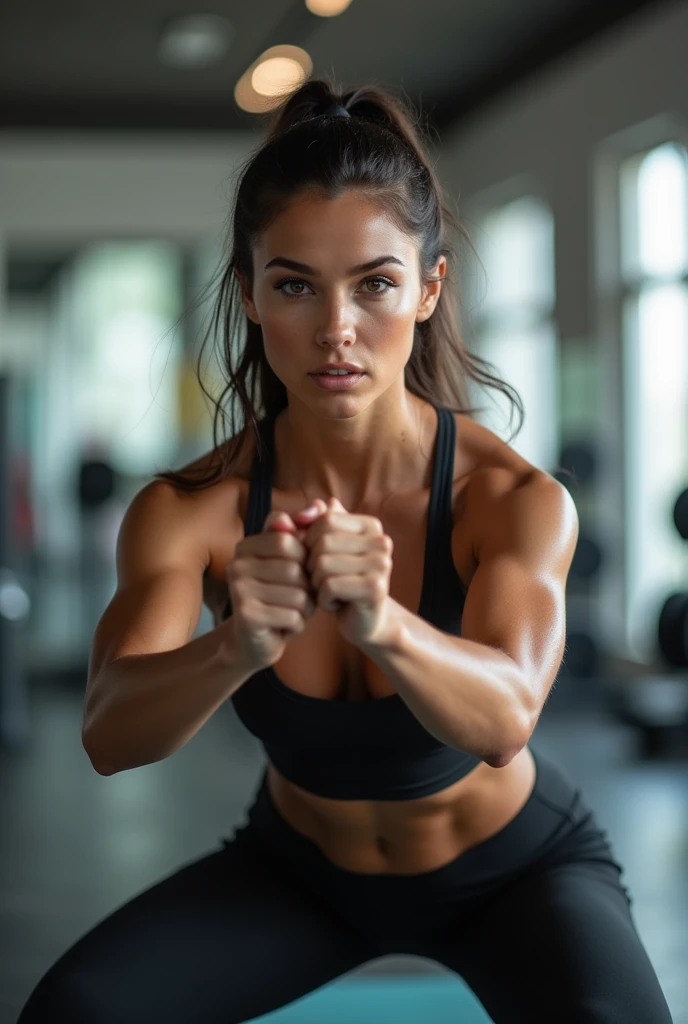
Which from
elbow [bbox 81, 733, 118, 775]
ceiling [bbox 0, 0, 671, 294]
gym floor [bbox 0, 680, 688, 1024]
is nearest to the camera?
elbow [bbox 81, 733, 118, 775]

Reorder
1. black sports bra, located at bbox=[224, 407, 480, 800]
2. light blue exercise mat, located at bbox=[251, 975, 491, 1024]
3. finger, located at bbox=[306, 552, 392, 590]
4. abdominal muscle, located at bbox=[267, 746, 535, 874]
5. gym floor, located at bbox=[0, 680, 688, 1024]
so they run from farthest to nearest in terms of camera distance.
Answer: gym floor, located at bbox=[0, 680, 688, 1024]
light blue exercise mat, located at bbox=[251, 975, 491, 1024]
abdominal muscle, located at bbox=[267, 746, 535, 874]
black sports bra, located at bbox=[224, 407, 480, 800]
finger, located at bbox=[306, 552, 392, 590]

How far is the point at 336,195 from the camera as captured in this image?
1394 millimetres

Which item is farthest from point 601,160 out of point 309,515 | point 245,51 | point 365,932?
point 309,515

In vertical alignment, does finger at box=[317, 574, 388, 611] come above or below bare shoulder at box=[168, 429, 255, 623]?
below

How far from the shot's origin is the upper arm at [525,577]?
1.33 m

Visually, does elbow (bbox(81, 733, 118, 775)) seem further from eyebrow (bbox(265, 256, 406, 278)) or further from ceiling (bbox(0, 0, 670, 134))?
ceiling (bbox(0, 0, 670, 134))

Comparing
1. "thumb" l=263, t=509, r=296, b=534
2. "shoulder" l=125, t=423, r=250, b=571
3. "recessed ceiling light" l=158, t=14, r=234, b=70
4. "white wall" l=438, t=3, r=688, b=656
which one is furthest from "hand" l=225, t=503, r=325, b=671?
"recessed ceiling light" l=158, t=14, r=234, b=70

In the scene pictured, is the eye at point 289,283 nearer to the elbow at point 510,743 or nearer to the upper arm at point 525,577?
the upper arm at point 525,577

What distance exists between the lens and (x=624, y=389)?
5977 mm

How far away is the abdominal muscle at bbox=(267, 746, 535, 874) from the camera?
154 cm

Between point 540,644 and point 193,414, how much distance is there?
5.54 metres

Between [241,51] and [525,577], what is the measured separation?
5.27 m

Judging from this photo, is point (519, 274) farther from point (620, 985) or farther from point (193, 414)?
point (620, 985)

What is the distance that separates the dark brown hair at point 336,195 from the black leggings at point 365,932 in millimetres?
488
